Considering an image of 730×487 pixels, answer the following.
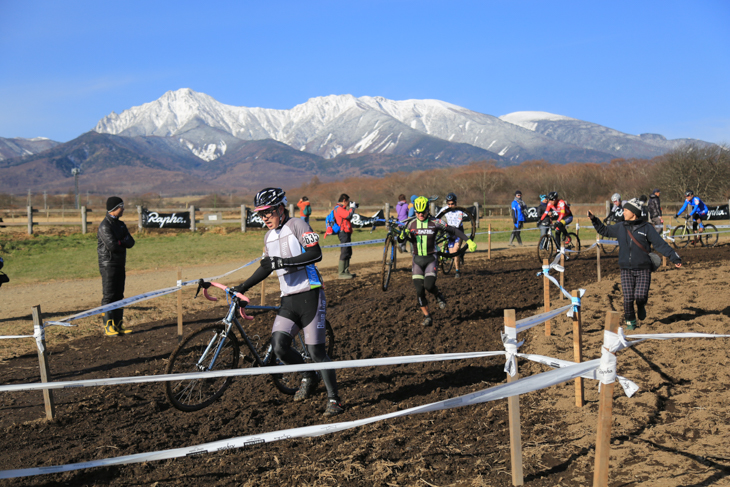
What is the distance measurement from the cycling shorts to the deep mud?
32.2 inches

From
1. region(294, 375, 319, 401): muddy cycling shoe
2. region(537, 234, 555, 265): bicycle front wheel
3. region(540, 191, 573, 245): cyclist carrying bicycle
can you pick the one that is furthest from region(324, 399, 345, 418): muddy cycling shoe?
region(537, 234, 555, 265): bicycle front wheel

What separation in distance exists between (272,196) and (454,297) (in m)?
6.12

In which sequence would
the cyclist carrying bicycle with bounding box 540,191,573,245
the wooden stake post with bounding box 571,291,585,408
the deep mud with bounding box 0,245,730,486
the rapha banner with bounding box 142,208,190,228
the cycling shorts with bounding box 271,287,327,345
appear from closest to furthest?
the deep mud with bounding box 0,245,730,486, the wooden stake post with bounding box 571,291,585,408, the cycling shorts with bounding box 271,287,327,345, the cyclist carrying bicycle with bounding box 540,191,573,245, the rapha banner with bounding box 142,208,190,228

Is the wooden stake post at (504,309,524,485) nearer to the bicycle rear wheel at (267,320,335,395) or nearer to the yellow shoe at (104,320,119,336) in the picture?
the bicycle rear wheel at (267,320,335,395)

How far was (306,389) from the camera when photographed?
225 inches

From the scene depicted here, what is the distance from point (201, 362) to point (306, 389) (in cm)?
112

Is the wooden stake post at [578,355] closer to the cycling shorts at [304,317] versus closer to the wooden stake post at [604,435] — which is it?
the wooden stake post at [604,435]

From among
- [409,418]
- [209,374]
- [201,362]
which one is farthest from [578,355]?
[201,362]

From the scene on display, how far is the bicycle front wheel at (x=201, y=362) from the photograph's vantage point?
532 centimetres

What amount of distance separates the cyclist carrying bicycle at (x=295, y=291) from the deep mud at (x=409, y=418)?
619 millimetres

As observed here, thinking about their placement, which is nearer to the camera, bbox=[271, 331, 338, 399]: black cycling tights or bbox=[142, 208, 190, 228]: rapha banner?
bbox=[271, 331, 338, 399]: black cycling tights

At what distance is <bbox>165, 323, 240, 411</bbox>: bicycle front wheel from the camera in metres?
5.32

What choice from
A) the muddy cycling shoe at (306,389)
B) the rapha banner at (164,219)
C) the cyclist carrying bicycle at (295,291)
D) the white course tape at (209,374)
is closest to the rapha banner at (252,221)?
the rapha banner at (164,219)

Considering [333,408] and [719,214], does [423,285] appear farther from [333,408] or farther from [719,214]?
[719,214]
